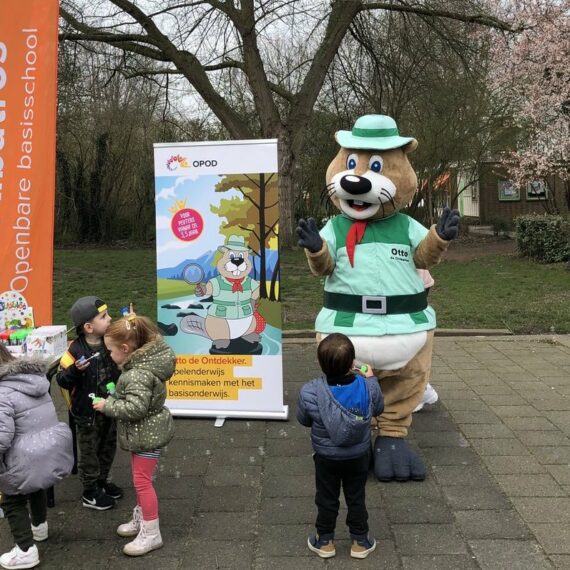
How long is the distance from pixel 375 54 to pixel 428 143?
5.77 meters

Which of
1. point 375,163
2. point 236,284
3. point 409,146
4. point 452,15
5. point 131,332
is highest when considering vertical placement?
point 452,15

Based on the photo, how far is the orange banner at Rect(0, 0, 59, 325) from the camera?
4188 mm

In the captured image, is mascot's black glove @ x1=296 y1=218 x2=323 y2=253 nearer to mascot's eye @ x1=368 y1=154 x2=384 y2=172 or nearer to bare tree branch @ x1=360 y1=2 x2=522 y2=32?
mascot's eye @ x1=368 y1=154 x2=384 y2=172

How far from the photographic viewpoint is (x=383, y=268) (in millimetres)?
3988

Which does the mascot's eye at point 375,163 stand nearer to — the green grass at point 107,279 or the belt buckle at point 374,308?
the belt buckle at point 374,308

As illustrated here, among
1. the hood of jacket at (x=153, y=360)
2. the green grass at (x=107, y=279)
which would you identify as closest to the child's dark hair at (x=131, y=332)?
the hood of jacket at (x=153, y=360)

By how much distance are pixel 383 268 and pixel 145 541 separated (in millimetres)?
2069

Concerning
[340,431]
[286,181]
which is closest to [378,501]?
[340,431]

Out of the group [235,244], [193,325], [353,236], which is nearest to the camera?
[353,236]

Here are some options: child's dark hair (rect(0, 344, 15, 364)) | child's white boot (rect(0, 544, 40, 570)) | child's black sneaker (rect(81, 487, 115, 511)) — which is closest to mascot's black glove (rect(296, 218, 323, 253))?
child's dark hair (rect(0, 344, 15, 364))

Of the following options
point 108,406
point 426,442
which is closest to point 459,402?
point 426,442

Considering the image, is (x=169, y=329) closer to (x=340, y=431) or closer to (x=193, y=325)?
(x=193, y=325)

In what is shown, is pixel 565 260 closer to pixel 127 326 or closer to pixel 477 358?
pixel 477 358

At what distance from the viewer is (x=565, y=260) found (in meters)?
14.9
